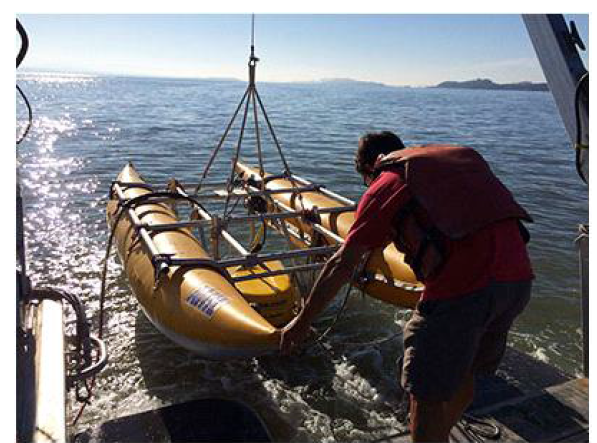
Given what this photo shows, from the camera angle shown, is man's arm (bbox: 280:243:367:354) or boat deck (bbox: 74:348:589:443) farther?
boat deck (bbox: 74:348:589:443)

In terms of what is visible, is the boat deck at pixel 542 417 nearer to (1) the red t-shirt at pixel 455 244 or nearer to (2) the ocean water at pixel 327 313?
(2) the ocean water at pixel 327 313

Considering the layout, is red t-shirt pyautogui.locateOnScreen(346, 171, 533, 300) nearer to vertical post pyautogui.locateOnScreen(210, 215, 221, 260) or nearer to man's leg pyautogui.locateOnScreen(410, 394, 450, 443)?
man's leg pyautogui.locateOnScreen(410, 394, 450, 443)

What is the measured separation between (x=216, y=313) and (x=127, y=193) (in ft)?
13.0

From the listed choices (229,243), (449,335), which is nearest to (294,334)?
(449,335)

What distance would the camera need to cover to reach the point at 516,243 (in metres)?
2.58

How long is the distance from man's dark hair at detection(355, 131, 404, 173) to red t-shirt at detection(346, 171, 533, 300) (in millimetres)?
288

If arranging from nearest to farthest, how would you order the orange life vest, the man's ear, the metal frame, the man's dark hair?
1. the orange life vest
2. the man's ear
3. the man's dark hair
4. the metal frame

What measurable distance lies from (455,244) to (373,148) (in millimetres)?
680

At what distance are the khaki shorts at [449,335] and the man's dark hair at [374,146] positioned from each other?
0.80 metres

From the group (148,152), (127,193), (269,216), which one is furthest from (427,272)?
(148,152)

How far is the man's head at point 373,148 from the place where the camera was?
2.79 metres

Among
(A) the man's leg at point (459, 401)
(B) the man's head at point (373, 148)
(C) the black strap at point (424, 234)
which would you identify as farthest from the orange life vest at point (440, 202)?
(A) the man's leg at point (459, 401)

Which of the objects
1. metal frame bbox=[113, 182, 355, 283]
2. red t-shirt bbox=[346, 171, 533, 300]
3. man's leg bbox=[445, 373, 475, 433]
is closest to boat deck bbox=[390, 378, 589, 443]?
man's leg bbox=[445, 373, 475, 433]

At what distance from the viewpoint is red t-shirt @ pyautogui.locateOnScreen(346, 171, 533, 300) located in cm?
243
